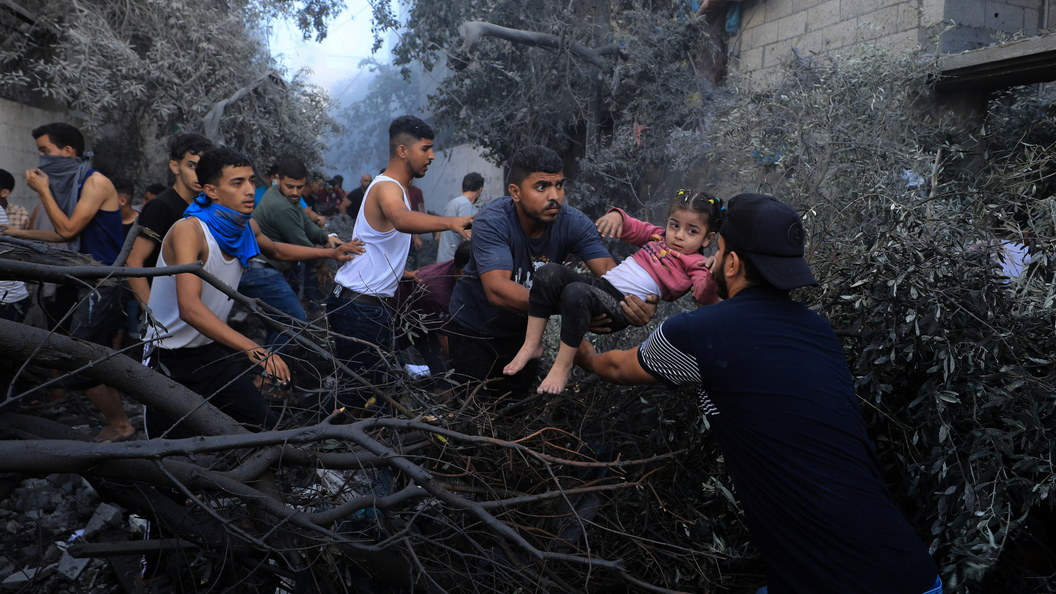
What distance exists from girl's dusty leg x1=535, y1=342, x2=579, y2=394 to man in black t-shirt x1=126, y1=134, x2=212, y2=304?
2.25 metres

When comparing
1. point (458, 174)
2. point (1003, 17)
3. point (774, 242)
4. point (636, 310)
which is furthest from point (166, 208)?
point (458, 174)

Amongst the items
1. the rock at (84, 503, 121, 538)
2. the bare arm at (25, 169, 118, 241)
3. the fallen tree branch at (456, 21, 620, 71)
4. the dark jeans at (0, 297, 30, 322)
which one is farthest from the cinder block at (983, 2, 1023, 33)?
the dark jeans at (0, 297, 30, 322)

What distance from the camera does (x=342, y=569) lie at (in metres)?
2.74

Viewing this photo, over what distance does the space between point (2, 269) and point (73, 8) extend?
861 cm

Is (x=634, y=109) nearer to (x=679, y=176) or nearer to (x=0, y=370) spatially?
(x=679, y=176)

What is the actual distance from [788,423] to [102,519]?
13.1ft

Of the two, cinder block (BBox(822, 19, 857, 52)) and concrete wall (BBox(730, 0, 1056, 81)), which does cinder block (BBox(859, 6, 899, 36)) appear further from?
cinder block (BBox(822, 19, 857, 52))

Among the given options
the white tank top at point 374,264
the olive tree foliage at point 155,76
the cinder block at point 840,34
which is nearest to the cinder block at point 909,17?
the cinder block at point 840,34

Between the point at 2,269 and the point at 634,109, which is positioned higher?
the point at 634,109

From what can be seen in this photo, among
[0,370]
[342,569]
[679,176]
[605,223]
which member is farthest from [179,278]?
[679,176]

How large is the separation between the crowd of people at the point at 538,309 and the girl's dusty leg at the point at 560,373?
0.04ft

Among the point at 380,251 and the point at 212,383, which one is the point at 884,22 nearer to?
the point at 380,251

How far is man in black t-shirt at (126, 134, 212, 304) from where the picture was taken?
12.1 feet

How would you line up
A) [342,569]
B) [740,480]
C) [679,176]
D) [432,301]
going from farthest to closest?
[679,176]
[432,301]
[342,569]
[740,480]
